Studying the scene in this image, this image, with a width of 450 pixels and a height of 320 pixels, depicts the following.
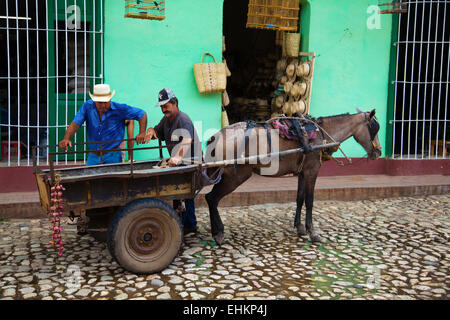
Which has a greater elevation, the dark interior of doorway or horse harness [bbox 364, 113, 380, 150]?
the dark interior of doorway

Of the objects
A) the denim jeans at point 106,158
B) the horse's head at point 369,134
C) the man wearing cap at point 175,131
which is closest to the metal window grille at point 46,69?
the denim jeans at point 106,158

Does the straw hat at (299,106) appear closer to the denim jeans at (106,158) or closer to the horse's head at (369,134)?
the horse's head at (369,134)

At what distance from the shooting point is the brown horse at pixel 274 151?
5.02m

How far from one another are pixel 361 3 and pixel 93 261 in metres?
6.49

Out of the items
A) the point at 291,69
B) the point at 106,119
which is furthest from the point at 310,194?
the point at 291,69

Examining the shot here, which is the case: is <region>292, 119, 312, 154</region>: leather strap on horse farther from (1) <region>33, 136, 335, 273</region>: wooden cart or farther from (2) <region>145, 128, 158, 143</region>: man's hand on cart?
(2) <region>145, 128, 158, 143</region>: man's hand on cart

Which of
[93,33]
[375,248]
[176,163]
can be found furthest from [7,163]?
[375,248]

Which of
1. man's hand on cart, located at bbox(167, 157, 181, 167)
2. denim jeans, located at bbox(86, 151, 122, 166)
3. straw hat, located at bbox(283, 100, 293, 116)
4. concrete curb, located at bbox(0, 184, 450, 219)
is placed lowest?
concrete curb, located at bbox(0, 184, 450, 219)

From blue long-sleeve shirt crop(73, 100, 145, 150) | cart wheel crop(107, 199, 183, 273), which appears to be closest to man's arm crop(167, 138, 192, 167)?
cart wheel crop(107, 199, 183, 273)

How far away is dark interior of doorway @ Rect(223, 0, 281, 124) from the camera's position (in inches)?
396

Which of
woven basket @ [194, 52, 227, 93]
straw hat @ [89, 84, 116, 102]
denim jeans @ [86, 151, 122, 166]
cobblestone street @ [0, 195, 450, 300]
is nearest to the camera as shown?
cobblestone street @ [0, 195, 450, 300]

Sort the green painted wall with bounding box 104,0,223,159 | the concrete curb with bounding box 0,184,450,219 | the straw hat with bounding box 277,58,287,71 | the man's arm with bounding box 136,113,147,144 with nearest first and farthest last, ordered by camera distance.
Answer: the man's arm with bounding box 136,113,147,144
the concrete curb with bounding box 0,184,450,219
the green painted wall with bounding box 104,0,223,159
the straw hat with bounding box 277,58,287,71

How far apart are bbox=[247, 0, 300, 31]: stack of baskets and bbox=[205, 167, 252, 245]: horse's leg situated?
365cm

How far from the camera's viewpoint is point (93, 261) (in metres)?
4.62
